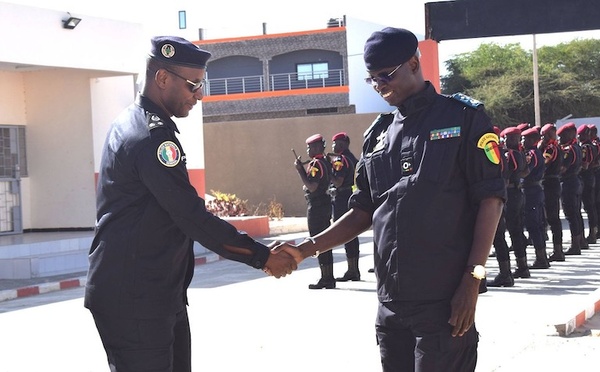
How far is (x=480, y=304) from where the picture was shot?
1055 cm

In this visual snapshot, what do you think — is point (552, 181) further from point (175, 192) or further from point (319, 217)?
point (175, 192)

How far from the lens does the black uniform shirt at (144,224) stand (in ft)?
13.4

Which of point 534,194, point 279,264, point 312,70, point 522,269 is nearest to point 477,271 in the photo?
point 279,264

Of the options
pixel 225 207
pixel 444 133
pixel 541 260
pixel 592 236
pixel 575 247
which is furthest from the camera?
pixel 225 207

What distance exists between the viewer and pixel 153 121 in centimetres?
421

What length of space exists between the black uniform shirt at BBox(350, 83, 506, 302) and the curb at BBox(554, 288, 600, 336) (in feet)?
15.9

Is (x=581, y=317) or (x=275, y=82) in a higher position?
(x=275, y=82)

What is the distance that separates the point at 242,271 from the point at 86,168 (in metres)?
5.76

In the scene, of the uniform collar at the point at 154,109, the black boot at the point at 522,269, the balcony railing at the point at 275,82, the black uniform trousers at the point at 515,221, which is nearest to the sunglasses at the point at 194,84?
the uniform collar at the point at 154,109

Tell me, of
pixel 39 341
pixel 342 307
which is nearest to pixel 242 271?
pixel 342 307

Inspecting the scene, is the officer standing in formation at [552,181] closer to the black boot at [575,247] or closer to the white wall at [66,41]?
the black boot at [575,247]

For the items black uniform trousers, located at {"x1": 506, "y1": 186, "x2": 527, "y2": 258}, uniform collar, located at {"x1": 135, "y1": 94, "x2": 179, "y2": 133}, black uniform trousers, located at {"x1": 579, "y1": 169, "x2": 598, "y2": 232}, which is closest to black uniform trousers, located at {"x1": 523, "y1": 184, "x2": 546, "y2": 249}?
black uniform trousers, located at {"x1": 506, "y1": 186, "x2": 527, "y2": 258}

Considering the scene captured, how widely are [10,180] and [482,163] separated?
17.4 metres

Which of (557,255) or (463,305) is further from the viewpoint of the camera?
(557,255)
